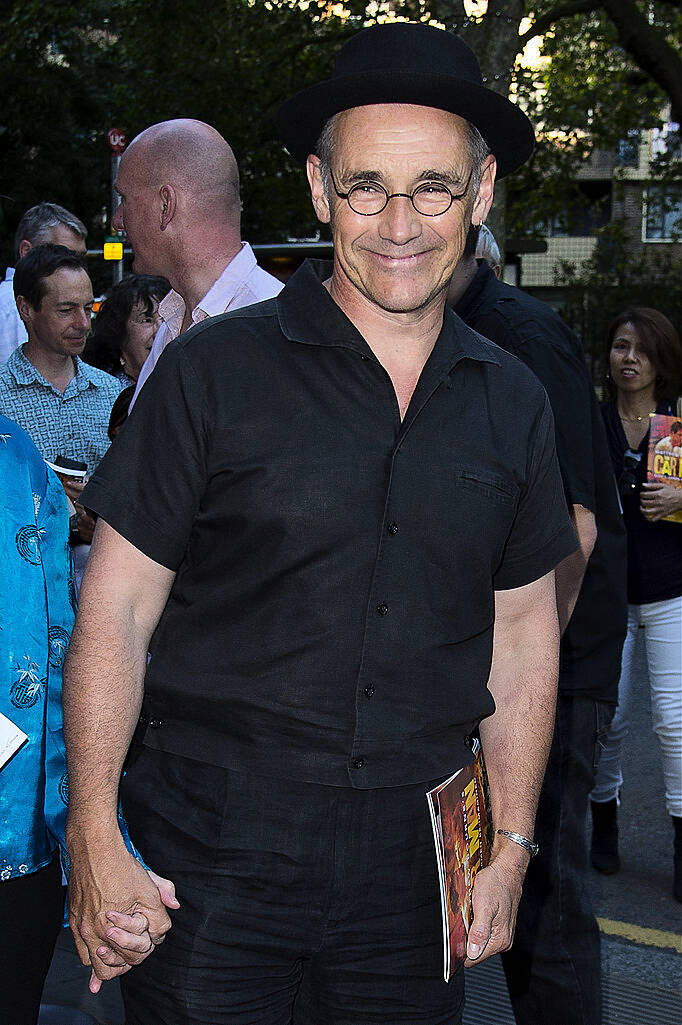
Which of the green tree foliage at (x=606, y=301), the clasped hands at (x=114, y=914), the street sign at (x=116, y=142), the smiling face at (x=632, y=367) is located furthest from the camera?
the green tree foliage at (x=606, y=301)

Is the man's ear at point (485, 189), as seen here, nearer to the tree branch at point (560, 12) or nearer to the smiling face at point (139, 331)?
the smiling face at point (139, 331)

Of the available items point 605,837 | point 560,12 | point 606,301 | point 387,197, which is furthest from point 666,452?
point 606,301

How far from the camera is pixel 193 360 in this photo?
6.55 feet

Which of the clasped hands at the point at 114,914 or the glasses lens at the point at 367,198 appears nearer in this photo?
the clasped hands at the point at 114,914

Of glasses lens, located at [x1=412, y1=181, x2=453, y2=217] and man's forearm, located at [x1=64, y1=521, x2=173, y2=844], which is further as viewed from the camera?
glasses lens, located at [x1=412, y1=181, x2=453, y2=217]

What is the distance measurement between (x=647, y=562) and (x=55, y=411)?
7.73 ft

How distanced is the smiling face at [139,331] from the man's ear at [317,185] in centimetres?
332

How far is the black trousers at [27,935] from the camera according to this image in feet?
6.74

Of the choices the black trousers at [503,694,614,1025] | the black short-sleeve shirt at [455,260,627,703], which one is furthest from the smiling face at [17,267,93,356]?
the black trousers at [503,694,614,1025]

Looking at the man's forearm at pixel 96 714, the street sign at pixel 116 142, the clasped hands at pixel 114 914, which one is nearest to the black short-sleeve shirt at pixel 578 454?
the man's forearm at pixel 96 714

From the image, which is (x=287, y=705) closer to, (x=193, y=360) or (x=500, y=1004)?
(x=193, y=360)

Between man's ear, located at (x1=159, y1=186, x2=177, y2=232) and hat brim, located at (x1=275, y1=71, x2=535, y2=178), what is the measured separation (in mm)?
1101

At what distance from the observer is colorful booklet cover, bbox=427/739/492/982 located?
78.9 inches

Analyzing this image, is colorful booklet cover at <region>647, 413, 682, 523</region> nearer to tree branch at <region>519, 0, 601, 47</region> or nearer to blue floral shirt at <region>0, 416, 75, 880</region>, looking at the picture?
blue floral shirt at <region>0, 416, 75, 880</region>
